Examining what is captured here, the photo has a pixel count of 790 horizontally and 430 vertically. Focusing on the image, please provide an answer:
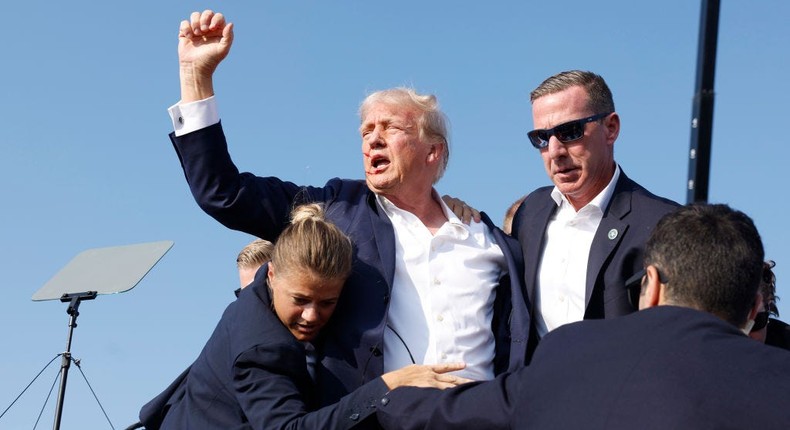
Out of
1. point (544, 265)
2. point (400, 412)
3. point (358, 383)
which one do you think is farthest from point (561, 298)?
point (400, 412)

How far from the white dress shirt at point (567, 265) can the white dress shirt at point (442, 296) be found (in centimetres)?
20

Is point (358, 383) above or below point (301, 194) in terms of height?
below

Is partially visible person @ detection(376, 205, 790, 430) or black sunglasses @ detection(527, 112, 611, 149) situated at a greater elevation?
black sunglasses @ detection(527, 112, 611, 149)

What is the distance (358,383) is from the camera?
413 cm

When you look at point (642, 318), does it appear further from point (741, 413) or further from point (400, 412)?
point (400, 412)

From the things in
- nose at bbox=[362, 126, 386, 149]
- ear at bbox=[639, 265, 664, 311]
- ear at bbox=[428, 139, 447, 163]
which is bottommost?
ear at bbox=[639, 265, 664, 311]

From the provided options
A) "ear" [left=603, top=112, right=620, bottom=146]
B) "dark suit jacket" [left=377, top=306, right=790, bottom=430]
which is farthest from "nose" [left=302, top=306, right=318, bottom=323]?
"ear" [left=603, top=112, right=620, bottom=146]

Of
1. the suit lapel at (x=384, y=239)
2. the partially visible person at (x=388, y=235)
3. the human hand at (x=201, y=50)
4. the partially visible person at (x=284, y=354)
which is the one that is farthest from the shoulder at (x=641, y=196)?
the human hand at (x=201, y=50)

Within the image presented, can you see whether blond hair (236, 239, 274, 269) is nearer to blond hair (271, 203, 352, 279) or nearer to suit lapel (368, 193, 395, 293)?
suit lapel (368, 193, 395, 293)

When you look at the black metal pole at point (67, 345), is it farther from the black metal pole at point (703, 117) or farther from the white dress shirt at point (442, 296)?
the black metal pole at point (703, 117)

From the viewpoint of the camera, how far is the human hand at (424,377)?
12.3ft

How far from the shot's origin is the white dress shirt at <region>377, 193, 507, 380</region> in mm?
4301

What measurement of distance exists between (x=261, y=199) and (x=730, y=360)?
92.9 inches

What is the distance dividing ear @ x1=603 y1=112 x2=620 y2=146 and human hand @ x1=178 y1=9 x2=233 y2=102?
5.35 ft
